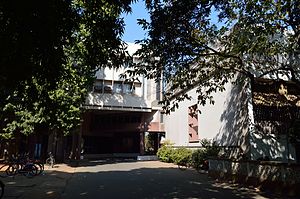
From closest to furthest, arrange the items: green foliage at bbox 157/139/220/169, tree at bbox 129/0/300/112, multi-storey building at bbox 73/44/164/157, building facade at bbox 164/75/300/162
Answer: tree at bbox 129/0/300/112
building facade at bbox 164/75/300/162
green foliage at bbox 157/139/220/169
multi-storey building at bbox 73/44/164/157

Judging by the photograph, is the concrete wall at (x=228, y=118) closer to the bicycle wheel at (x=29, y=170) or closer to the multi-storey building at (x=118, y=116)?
the multi-storey building at (x=118, y=116)

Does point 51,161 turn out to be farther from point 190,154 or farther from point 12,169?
point 190,154

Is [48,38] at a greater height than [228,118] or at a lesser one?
greater

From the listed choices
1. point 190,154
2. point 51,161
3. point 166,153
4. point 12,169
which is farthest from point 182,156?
point 12,169

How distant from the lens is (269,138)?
1425 cm

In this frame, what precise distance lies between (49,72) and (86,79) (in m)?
14.7

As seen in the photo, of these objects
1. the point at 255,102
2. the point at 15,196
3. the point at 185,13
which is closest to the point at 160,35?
the point at 185,13

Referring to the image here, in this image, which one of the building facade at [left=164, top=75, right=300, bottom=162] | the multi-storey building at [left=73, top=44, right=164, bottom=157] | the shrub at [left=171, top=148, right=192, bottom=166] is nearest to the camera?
the building facade at [left=164, top=75, right=300, bottom=162]

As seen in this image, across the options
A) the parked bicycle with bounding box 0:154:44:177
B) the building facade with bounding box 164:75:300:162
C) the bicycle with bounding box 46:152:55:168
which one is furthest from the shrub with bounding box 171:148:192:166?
the parked bicycle with bounding box 0:154:44:177

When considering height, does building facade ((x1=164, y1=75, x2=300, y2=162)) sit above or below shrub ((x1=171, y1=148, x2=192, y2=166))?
above

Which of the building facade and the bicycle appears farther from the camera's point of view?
the bicycle

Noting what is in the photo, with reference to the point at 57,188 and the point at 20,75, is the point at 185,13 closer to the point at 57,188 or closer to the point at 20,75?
the point at 20,75

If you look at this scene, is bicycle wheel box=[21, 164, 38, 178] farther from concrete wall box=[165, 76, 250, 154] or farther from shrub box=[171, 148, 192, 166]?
concrete wall box=[165, 76, 250, 154]

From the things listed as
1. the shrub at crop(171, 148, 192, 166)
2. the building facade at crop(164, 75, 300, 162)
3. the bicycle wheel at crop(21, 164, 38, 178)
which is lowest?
the bicycle wheel at crop(21, 164, 38, 178)
